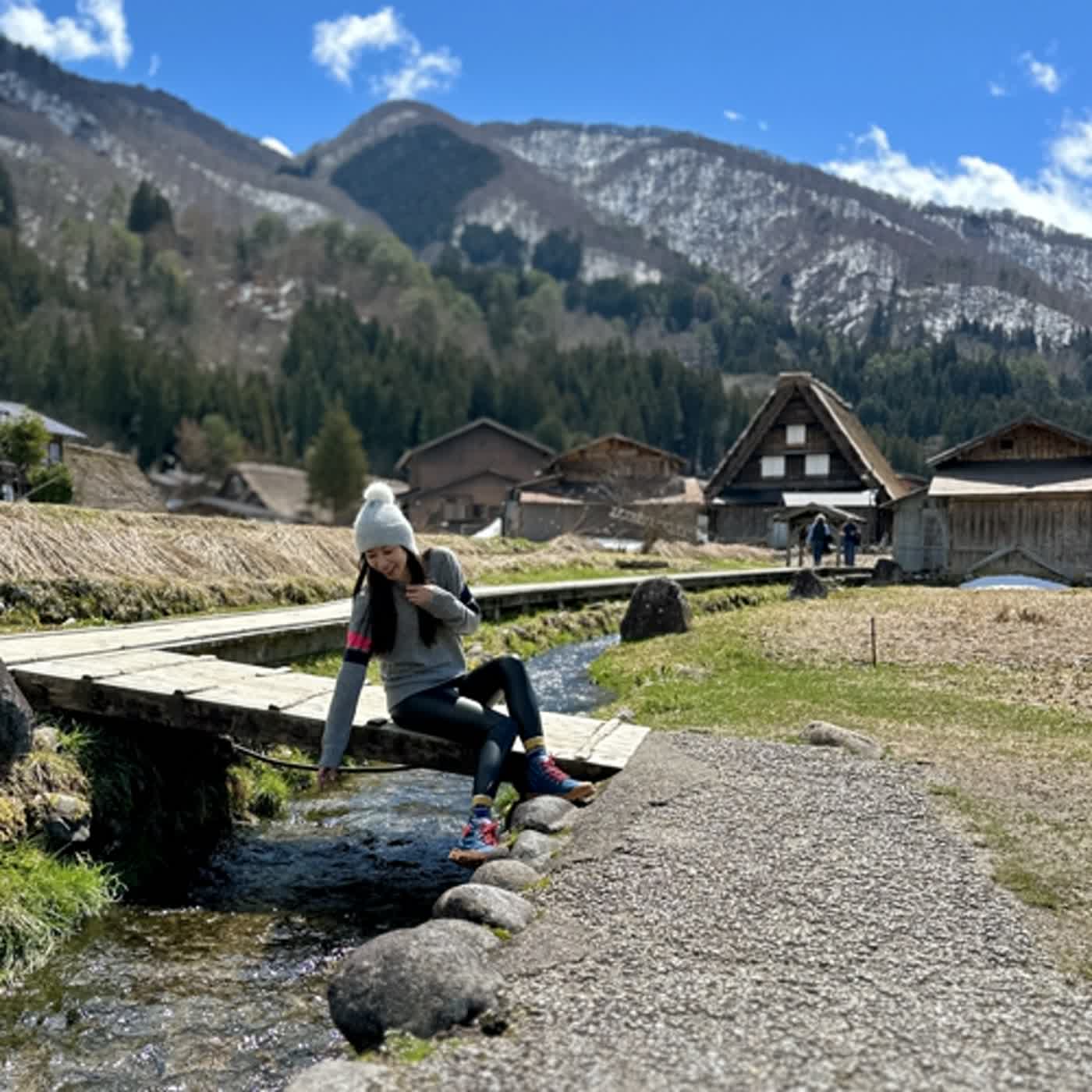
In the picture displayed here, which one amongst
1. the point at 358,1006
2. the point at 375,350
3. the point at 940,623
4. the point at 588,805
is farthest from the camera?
the point at 375,350

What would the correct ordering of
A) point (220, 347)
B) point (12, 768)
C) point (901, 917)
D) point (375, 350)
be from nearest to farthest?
1. point (901, 917)
2. point (12, 768)
3. point (375, 350)
4. point (220, 347)

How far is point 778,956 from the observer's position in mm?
3852

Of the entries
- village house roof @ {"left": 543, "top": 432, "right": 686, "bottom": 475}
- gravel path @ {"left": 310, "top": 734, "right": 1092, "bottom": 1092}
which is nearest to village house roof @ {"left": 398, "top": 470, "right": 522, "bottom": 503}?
village house roof @ {"left": 543, "top": 432, "right": 686, "bottom": 475}

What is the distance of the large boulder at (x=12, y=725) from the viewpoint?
6332 mm

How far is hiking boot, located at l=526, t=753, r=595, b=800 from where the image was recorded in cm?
621

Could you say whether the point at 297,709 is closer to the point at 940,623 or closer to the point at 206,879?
the point at 206,879

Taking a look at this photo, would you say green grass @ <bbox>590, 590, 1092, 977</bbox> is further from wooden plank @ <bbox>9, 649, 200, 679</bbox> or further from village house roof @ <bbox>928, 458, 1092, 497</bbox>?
village house roof @ <bbox>928, 458, 1092, 497</bbox>

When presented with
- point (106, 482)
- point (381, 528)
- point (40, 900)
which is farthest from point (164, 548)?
point (106, 482)

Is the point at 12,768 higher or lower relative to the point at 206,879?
higher

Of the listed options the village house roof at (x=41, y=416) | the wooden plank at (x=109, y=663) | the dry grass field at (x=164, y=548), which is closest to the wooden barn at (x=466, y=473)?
the village house roof at (x=41, y=416)

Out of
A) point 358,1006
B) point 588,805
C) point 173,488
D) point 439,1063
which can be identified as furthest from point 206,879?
point 173,488

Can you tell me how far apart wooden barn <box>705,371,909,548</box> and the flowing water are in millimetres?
41867

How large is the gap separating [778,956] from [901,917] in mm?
774

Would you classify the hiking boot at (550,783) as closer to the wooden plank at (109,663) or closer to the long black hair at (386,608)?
the long black hair at (386,608)
